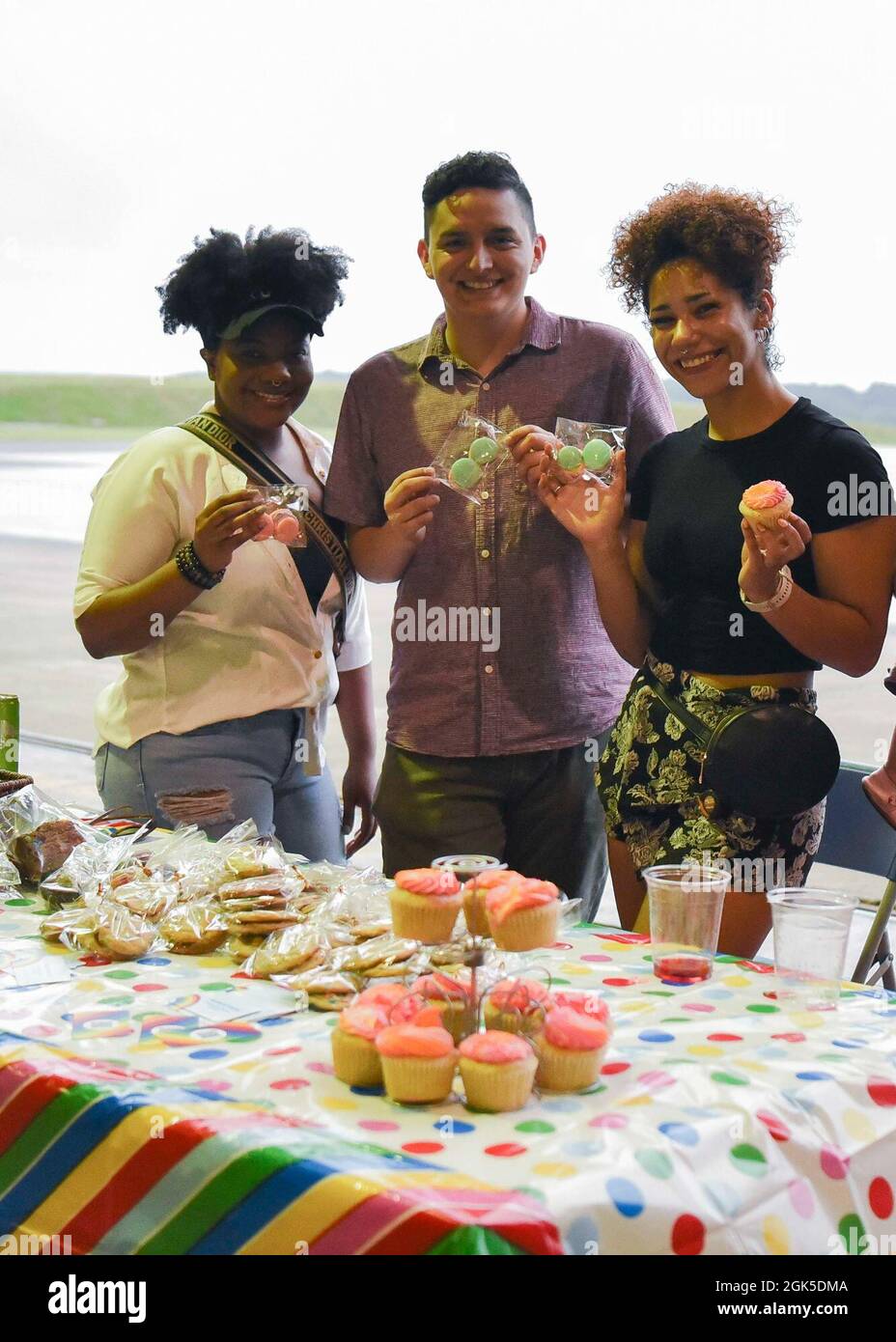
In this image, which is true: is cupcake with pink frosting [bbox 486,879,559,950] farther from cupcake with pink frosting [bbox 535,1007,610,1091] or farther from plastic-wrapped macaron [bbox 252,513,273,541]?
plastic-wrapped macaron [bbox 252,513,273,541]

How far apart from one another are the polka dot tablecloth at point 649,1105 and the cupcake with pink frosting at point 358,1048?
16 mm

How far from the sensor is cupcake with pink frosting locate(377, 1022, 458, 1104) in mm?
1312

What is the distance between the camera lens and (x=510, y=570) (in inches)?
100

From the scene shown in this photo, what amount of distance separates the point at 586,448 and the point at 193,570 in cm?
73

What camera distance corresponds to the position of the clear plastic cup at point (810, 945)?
1596 mm

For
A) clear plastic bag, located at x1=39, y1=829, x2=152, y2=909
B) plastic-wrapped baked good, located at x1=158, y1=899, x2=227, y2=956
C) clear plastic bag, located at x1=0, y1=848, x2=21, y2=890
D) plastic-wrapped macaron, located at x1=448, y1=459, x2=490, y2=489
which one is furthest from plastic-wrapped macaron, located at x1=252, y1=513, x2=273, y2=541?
plastic-wrapped baked good, located at x1=158, y1=899, x2=227, y2=956

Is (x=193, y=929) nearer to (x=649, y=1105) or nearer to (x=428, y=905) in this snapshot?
(x=428, y=905)

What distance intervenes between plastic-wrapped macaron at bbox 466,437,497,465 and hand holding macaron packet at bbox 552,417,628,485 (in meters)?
0.11
